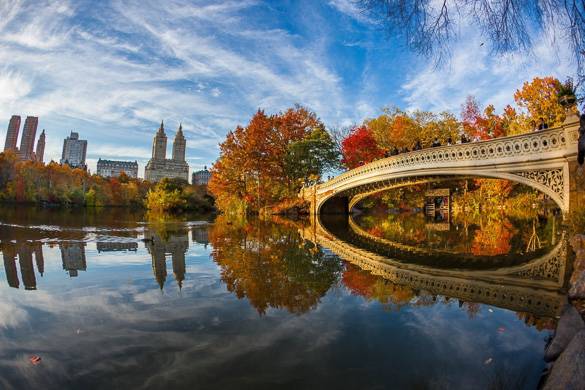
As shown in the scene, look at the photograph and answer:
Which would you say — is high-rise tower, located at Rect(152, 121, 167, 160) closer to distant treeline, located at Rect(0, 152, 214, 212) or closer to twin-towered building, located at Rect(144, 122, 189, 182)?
twin-towered building, located at Rect(144, 122, 189, 182)

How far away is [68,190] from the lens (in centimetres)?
5500

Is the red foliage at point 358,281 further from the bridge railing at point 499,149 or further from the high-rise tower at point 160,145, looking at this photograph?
the high-rise tower at point 160,145

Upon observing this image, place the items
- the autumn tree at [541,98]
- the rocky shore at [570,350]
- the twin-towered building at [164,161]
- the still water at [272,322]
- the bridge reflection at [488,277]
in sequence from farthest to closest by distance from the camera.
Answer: the twin-towered building at [164,161] < the autumn tree at [541,98] < the bridge reflection at [488,277] < the still water at [272,322] < the rocky shore at [570,350]

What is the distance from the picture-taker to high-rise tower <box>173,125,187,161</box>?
17050cm

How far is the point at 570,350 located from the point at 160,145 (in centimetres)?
17917

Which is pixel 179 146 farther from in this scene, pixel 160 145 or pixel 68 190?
pixel 68 190

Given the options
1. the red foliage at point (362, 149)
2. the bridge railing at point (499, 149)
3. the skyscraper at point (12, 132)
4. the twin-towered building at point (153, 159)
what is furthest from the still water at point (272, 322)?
the skyscraper at point (12, 132)

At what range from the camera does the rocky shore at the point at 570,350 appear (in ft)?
6.30

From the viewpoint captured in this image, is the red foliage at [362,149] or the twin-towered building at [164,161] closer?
the red foliage at [362,149]

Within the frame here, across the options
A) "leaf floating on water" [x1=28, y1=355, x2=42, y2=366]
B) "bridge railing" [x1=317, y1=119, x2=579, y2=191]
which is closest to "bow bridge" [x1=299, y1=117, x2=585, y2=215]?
"bridge railing" [x1=317, y1=119, x2=579, y2=191]

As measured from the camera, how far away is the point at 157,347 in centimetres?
291

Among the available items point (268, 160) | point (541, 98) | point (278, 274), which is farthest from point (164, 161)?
point (278, 274)

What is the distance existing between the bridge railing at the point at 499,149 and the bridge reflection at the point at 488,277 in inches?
183

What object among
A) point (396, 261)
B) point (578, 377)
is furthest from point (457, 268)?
point (578, 377)
